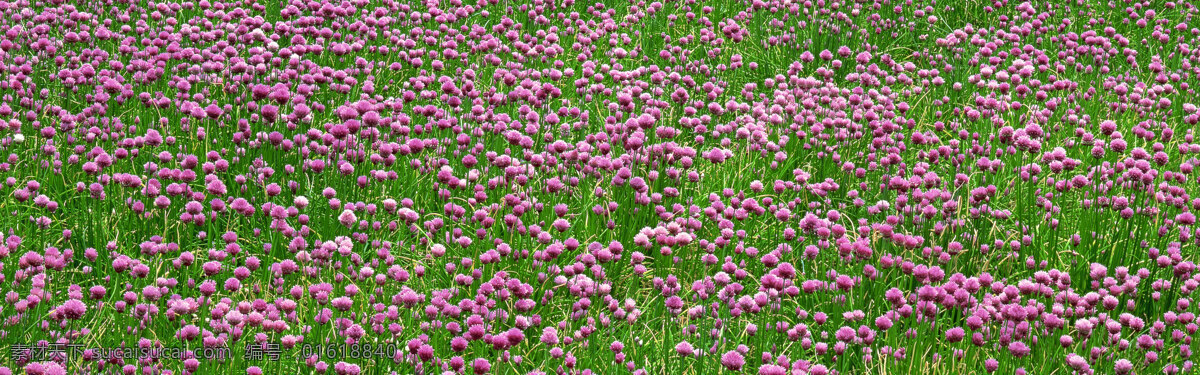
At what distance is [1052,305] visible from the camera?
385 cm

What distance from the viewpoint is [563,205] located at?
4.39 metres

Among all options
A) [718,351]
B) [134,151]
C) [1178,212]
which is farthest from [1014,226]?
[134,151]

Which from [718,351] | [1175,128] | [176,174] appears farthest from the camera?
[1175,128]

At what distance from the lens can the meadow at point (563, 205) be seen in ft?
11.7

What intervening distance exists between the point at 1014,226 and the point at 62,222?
399 cm

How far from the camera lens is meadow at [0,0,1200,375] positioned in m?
3.56

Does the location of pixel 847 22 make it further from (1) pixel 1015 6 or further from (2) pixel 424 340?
(2) pixel 424 340

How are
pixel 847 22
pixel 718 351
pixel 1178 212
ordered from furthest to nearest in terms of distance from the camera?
pixel 847 22
pixel 1178 212
pixel 718 351

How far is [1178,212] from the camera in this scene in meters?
4.74

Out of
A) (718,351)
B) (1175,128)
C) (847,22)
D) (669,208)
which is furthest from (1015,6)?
(718,351)

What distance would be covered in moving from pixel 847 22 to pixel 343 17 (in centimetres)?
339

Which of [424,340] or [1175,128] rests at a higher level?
[424,340]

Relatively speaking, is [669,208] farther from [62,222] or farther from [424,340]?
[62,222]

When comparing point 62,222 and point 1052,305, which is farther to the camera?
point 62,222
